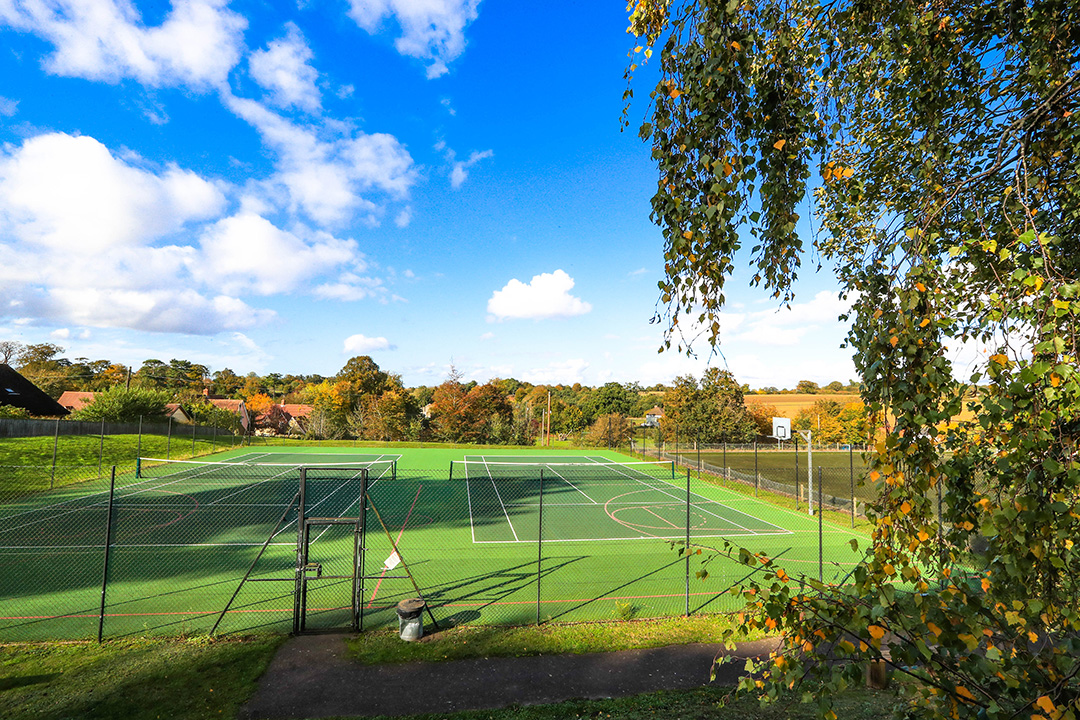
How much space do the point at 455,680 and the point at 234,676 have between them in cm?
315

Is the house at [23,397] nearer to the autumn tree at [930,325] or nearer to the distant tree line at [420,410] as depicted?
the distant tree line at [420,410]

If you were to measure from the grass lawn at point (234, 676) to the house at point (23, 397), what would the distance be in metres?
41.6

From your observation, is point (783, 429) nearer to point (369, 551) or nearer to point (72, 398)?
point (369, 551)

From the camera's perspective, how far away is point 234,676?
7555 millimetres

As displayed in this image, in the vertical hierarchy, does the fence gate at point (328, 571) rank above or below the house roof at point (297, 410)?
below

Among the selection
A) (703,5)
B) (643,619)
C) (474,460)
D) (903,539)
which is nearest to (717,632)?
(643,619)

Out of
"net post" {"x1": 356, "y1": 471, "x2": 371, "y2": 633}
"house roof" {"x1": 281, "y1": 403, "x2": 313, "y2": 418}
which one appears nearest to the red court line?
"net post" {"x1": 356, "y1": 471, "x2": 371, "y2": 633}

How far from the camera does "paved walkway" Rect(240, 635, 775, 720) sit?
6.91 metres

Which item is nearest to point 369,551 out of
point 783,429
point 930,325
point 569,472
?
point 930,325

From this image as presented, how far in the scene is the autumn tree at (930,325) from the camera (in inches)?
62.3

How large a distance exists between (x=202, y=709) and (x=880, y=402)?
27.7ft

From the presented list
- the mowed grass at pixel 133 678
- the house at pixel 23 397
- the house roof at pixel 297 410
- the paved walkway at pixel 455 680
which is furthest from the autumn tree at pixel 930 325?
the house roof at pixel 297 410

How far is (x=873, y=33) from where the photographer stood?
2.89 m

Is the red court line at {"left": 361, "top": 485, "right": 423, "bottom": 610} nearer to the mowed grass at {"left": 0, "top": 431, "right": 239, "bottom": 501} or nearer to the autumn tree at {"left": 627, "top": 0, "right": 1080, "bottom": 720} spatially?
the autumn tree at {"left": 627, "top": 0, "right": 1080, "bottom": 720}
